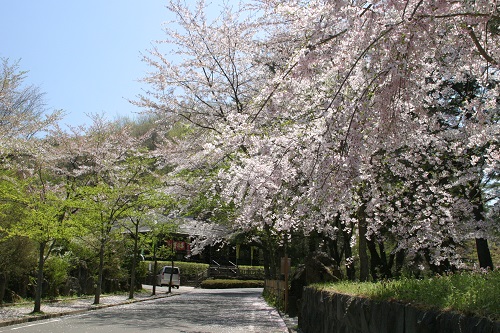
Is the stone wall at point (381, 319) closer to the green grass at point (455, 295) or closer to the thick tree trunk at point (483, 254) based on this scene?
the green grass at point (455, 295)

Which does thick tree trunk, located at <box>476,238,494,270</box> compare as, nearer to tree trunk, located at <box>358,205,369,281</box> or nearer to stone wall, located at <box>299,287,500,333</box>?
tree trunk, located at <box>358,205,369,281</box>

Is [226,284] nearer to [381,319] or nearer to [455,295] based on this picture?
[381,319]

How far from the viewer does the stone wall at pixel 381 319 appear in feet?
10.4

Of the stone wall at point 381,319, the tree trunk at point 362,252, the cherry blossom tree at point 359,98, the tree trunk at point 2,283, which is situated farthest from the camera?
the tree trunk at point 2,283

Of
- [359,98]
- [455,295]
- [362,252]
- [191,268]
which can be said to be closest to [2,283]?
[362,252]

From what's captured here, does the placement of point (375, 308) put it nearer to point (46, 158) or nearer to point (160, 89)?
point (160, 89)

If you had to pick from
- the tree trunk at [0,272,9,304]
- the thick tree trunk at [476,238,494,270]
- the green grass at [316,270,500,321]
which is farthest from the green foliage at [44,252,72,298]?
the green grass at [316,270,500,321]

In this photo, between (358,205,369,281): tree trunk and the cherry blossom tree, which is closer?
the cherry blossom tree

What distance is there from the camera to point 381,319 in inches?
183

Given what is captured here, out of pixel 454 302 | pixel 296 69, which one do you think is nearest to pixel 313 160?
pixel 296 69

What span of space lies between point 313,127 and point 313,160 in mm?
732

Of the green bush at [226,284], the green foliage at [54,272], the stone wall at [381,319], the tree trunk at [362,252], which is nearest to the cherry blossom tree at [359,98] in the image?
the tree trunk at [362,252]

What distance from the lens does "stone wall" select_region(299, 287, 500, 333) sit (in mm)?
3166

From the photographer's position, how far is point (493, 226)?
14852 mm
